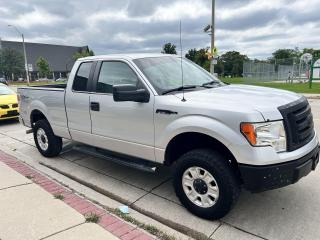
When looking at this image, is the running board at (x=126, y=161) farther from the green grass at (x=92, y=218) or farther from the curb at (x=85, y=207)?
the green grass at (x=92, y=218)

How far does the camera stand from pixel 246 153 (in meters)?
3.11

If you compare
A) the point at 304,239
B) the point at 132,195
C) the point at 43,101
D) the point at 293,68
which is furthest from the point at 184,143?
the point at 293,68

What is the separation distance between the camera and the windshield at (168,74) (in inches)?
161

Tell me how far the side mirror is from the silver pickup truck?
0.01 metres

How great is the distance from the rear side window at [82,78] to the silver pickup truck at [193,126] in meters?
0.02

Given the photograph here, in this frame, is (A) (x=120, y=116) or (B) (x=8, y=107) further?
(B) (x=8, y=107)

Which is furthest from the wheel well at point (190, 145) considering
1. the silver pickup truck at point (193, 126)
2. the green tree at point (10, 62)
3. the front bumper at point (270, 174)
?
the green tree at point (10, 62)

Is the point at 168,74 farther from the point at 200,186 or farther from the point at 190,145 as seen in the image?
the point at 200,186

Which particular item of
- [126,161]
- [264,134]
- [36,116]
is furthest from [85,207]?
[36,116]

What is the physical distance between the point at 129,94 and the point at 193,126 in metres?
0.88

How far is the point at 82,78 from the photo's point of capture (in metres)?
5.09

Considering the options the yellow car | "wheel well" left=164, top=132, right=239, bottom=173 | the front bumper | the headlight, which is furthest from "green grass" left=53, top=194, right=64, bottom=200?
the yellow car

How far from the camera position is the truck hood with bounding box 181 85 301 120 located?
3.15 meters

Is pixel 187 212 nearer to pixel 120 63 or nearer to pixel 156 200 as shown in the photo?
pixel 156 200
